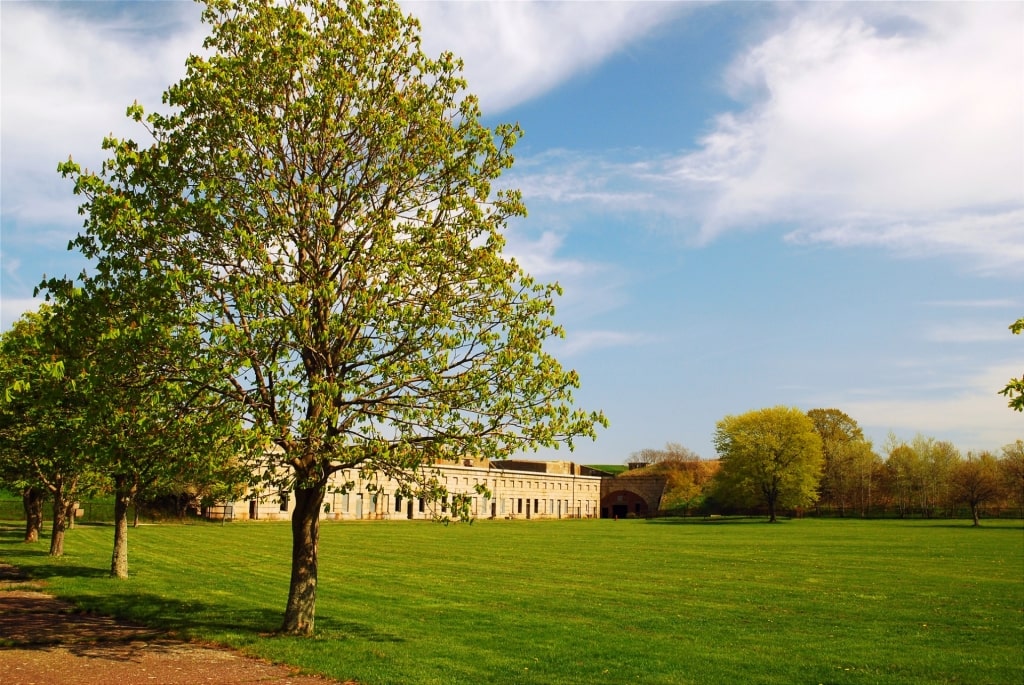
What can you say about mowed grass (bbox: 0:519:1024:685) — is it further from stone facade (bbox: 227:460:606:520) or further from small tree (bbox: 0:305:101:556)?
stone facade (bbox: 227:460:606:520)

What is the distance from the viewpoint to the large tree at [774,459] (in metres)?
118

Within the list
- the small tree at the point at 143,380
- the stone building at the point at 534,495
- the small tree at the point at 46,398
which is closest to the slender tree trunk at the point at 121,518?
the small tree at the point at 46,398

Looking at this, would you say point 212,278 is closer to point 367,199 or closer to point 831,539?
point 367,199

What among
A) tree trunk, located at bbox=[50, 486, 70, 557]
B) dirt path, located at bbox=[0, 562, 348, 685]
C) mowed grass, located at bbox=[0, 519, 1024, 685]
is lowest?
mowed grass, located at bbox=[0, 519, 1024, 685]

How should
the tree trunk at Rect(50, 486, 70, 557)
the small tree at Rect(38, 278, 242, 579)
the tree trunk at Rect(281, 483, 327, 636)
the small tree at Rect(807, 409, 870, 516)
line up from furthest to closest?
1. the small tree at Rect(807, 409, 870, 516)
2. the tree trunk at Rect(50, 486, 70, 557)
3. the tree trunk at Rect(281, 483, 327, 636)
4. the small tree at Rect(38, 278, 242, 579)

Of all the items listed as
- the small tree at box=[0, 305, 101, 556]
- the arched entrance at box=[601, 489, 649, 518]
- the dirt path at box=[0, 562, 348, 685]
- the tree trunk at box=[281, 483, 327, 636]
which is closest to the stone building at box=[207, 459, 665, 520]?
the arched entrance at box=[601, 489, 649, 518]

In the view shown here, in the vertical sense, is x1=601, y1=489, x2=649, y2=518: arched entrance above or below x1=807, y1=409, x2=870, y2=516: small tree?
below

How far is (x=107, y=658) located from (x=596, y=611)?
1444 centimetres

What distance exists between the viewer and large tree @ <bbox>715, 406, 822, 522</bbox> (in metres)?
118

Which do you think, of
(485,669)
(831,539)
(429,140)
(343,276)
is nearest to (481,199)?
(429,140)

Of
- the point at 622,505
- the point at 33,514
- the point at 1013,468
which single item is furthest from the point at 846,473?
the point at 33,514

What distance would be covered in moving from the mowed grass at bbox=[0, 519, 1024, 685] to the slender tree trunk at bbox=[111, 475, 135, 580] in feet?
3.10

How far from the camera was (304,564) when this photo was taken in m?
20.4

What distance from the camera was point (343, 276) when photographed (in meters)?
19.8
